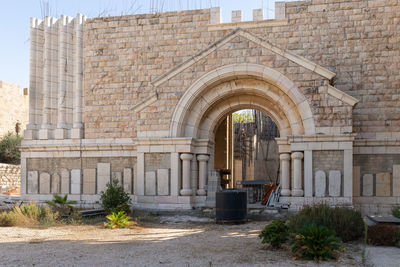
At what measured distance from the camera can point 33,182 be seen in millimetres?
15250

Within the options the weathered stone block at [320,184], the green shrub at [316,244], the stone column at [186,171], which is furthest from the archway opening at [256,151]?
the green shrub at [316,244]

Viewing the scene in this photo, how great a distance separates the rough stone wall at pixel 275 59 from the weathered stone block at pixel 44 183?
2260 mm

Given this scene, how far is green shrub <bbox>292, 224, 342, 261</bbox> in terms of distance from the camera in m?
6.90

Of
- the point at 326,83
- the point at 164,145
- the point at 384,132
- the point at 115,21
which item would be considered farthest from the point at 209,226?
the point at 115,21

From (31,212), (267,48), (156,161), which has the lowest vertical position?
(31,212)

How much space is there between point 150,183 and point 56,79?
19.4 ft

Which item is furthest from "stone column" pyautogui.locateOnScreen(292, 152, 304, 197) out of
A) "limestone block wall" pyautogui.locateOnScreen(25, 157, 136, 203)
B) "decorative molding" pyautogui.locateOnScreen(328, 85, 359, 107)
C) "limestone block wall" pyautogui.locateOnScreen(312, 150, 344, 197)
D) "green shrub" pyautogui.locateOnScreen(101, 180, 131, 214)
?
"limestone block wall" pyautogui.locateOnScreen(25, 157, 136, 203)

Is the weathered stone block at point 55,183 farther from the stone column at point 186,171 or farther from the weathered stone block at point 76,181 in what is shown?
the stone column at point 186,171

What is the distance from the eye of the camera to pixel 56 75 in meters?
15.7

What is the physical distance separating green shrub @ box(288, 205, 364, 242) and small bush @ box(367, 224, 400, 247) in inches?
17.0

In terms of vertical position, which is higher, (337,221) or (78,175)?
(78,175)

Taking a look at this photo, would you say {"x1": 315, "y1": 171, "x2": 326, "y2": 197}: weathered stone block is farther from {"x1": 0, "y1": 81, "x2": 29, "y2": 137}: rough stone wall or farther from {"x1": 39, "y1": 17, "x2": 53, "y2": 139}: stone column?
{"x1": 0, "y1": 81, "x2": 29, "y2": 137}: rough stone wall

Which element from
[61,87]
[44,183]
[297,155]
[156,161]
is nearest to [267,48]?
[297,155]

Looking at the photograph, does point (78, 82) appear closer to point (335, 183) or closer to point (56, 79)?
point (56, 79)
